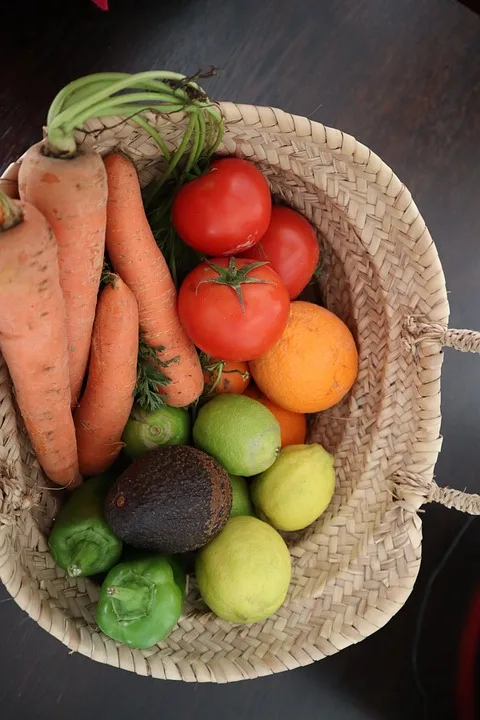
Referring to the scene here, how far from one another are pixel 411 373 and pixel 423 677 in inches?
19.3

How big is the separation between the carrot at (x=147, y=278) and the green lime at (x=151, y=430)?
0.07 ft

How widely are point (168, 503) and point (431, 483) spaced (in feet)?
1.13

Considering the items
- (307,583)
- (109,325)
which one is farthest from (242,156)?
(307,583)

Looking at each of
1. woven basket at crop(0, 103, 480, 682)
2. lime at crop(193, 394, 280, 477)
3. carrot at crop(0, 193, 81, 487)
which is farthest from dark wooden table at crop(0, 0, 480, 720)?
lime at crop(193, 394, 280, 477)

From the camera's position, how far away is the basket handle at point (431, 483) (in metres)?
0.71

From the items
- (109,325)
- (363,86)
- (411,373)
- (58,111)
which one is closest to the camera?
(58,111)

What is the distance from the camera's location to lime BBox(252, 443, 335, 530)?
2.61ft

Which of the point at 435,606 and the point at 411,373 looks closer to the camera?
the point at 411,373

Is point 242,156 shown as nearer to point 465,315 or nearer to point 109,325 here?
point 109,325

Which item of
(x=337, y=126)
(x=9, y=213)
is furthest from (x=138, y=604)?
(x=337, y=126)

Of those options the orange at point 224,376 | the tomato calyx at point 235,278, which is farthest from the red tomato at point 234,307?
the orange at point 224,376

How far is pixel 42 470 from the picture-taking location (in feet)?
2.57

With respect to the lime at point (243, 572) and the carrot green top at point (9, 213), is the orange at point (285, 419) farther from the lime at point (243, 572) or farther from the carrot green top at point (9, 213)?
the carrot green top at point (9, 213)

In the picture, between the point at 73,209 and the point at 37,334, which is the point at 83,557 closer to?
the point at 37,334
